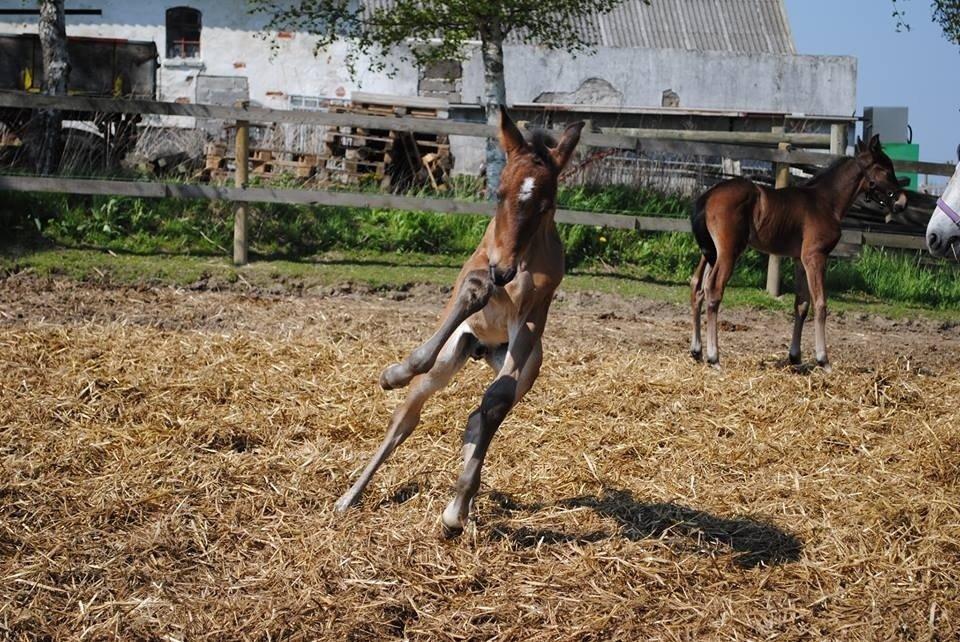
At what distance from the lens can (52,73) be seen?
13164 mm

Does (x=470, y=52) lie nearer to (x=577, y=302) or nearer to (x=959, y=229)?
(x=577, y=302)

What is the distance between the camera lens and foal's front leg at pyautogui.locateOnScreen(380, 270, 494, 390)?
14.8 ft

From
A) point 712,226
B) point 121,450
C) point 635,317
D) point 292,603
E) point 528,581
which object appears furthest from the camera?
point 635,317

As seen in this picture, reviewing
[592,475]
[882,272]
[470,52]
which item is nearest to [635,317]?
[882,272]

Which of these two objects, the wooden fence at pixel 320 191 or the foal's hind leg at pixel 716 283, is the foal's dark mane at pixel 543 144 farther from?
the wooden fence at pixel 320 191

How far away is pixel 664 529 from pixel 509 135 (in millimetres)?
1945

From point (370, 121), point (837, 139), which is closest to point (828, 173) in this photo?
point (837, 139)

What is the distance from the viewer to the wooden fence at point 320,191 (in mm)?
11398

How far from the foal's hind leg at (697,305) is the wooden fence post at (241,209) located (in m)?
4.81

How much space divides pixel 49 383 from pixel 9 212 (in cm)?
588

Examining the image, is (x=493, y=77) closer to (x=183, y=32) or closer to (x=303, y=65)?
(x=303, y=65)

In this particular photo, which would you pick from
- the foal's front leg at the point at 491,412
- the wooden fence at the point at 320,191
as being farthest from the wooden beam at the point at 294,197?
the foal's front leg at the point at 491,412

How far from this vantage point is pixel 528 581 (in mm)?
4387

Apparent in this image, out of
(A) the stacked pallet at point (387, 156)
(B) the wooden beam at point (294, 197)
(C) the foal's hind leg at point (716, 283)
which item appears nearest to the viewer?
(C) the foal's hind leg at point (716, 283)
